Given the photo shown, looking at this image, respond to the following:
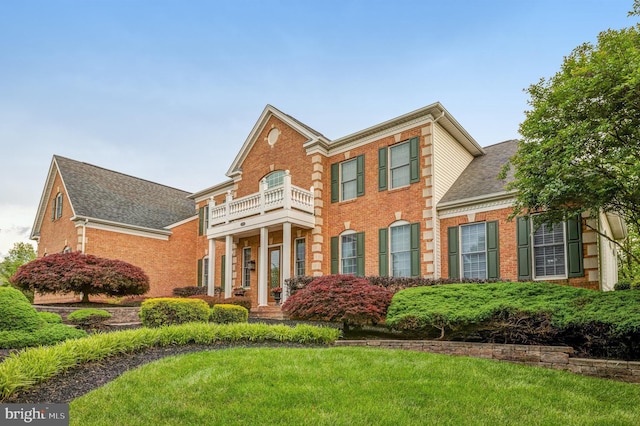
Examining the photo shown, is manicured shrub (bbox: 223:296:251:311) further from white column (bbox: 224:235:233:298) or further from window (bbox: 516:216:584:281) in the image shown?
window (bbox: 516:216:584:281)

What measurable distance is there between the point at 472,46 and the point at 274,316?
1096cm

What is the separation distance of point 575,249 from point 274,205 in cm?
1042

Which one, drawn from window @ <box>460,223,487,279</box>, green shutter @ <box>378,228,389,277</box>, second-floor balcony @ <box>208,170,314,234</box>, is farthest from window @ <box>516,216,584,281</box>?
second-floor balcony @ <box>208,170,314,234</box>

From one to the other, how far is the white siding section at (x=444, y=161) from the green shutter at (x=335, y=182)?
13.8ft

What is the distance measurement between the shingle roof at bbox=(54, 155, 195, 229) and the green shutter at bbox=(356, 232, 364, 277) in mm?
12867

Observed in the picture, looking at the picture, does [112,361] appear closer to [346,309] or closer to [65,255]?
[346,309]

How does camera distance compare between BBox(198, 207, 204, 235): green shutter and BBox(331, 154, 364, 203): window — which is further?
BBox(198, 207, 204, 235): green shutter

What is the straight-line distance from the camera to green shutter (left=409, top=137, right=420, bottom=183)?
52.5ft

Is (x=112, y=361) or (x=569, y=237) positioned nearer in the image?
(x=112, y=361)

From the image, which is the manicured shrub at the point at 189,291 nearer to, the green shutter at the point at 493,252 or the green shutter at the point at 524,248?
the green shutter at the point at 493,252

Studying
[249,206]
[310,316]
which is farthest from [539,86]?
[249,206]

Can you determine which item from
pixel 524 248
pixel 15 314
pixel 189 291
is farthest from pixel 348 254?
pixel 15 314

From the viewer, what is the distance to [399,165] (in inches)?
658

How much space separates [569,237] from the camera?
12891 millimetres
